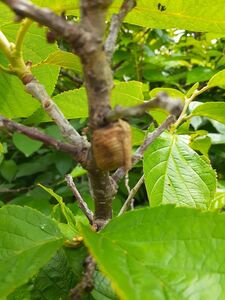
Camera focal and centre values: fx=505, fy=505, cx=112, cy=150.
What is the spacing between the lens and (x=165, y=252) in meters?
0.70

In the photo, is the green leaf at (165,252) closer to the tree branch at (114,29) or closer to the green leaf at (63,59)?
the tree branch at (114,29)

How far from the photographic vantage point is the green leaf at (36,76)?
1201 millimetres

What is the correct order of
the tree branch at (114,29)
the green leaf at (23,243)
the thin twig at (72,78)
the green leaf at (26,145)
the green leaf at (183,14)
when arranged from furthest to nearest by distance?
the thin twig at (72,78) → the green leaf at (26,145) → the green leaf at (183,14) → the green leaf at (23,243) → the tree branch at (114,29)

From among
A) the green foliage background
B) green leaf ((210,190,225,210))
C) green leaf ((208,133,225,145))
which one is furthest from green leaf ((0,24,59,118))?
green leaf ((208,133,225,145))

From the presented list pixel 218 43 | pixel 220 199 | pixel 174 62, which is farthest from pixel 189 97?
pixel 218 43

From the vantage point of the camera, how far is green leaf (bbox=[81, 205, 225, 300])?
2.12ft

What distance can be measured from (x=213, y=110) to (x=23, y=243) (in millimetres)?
775

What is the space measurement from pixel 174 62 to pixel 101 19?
2.54m

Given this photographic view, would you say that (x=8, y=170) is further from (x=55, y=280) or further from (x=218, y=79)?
(x=55, y=280)

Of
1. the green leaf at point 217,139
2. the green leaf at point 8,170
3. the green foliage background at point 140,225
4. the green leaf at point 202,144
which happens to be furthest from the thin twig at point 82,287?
the green leaf at point 8,170

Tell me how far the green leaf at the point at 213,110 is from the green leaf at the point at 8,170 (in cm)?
163

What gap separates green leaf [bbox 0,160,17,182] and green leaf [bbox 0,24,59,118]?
162 cm

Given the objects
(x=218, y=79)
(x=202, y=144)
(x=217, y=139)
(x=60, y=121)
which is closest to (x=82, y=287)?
(x=60, y=121)

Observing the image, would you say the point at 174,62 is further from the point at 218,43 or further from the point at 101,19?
the point at 101,19
